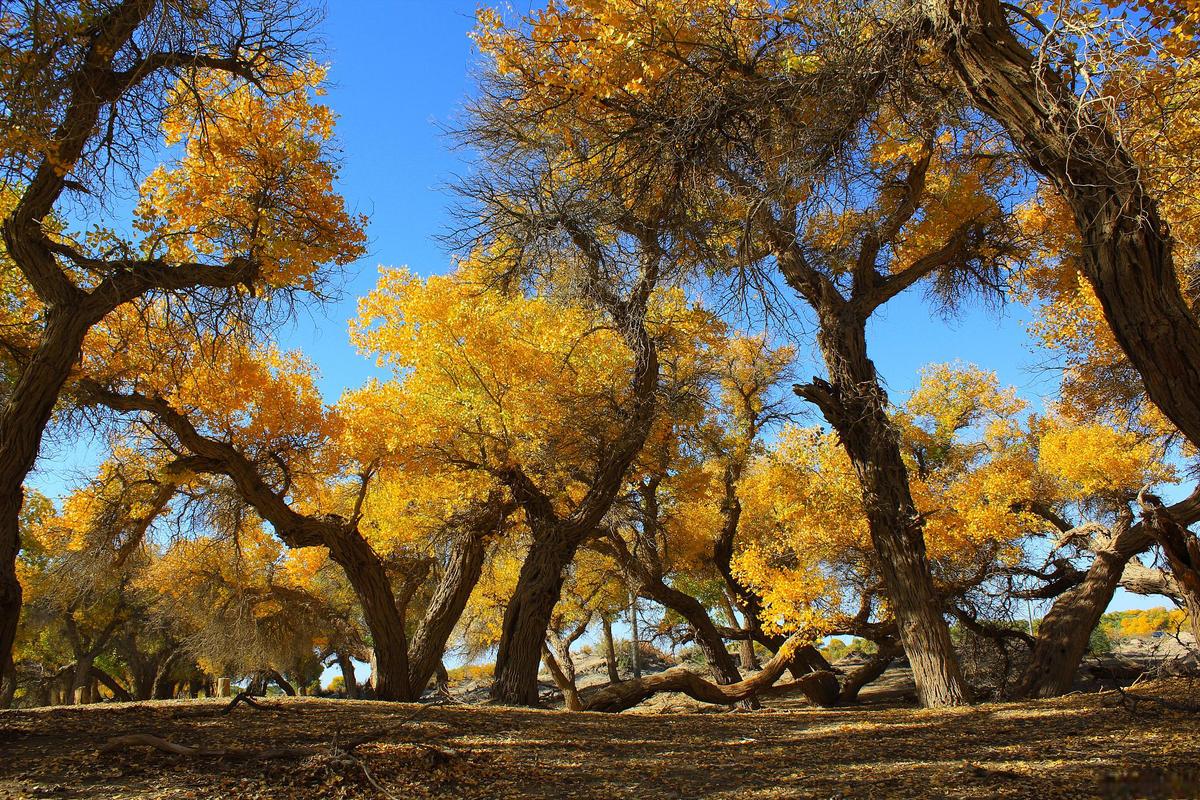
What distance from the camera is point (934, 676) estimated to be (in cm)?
796

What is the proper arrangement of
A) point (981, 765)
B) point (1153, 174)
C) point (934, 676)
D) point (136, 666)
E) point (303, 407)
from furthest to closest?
1. point (136, 666)
2. point (303, 407)
3. point (934, 676)
4. point (1153, 174)
5. point (981, 765)

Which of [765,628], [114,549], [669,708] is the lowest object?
[669,708]

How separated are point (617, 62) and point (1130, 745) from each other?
524 cm

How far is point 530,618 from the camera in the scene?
9562 millimetres

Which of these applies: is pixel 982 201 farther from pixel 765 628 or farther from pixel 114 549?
pixel 114 549

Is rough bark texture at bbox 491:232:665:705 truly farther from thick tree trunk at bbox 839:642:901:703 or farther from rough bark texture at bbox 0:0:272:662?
thick tree trunk at bbox 839:642:901:703

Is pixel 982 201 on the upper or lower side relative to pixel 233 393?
upper

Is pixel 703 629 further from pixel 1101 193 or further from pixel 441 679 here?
pixel 1101 193

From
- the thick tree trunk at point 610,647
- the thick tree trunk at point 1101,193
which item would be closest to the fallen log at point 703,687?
the thick tree trunk at point 1101,193

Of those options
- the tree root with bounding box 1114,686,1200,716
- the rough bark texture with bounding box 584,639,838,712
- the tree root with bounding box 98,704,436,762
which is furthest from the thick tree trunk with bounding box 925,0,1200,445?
the rough bark texture with bounding box 584,639,838,712

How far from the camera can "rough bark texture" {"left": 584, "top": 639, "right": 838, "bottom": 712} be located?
10.5 metres

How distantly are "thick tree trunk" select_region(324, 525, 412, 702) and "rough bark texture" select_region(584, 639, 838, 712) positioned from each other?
2664 millimetres

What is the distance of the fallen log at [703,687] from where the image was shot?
34.6ft

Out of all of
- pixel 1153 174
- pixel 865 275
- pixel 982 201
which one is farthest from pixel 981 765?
pixel 982 201
